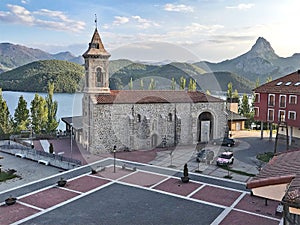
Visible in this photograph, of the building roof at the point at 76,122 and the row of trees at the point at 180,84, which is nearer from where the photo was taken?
the building roof at the point at 76,122

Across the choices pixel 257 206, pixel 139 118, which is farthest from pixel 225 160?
pixel 139 118

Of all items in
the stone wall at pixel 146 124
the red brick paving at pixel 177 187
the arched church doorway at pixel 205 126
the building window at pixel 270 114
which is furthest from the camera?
the arched church doorway at pixel 205 126

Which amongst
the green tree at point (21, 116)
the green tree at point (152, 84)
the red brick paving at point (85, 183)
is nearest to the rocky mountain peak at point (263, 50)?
the green tree at point (152, 84)

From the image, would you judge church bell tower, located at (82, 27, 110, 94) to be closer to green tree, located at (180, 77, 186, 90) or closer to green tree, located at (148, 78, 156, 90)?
green tree, located at (148, 78, 156, 90)

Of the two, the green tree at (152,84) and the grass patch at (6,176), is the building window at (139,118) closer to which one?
the grass patch at (6,176)

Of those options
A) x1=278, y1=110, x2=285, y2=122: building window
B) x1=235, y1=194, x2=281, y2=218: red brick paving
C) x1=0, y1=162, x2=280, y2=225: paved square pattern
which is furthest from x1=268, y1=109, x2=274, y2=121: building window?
x1=235, y1=194, x2=281, y2=218: red brick paving

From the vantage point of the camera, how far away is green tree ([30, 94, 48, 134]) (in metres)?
41.4

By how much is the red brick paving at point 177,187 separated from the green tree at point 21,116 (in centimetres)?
2765

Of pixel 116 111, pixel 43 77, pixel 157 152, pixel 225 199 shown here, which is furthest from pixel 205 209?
pixel 43 77

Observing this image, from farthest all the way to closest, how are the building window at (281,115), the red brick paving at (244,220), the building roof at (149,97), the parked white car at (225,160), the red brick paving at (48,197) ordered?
the building window at (281,115) → the building roof at (149,97) → the parked white car at (225,160) → the red brick paving at (48,197) → the red brick paving at (244,220)

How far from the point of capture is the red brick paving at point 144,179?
21.9 metres

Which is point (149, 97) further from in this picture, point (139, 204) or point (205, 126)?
point (139, 204)

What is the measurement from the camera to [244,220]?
15.8 meters

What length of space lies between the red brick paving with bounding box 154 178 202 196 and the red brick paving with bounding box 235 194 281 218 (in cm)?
360
